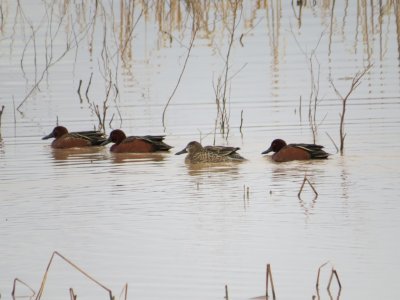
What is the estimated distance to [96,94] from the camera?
17.6 metres

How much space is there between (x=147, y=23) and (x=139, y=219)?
13.2 meters

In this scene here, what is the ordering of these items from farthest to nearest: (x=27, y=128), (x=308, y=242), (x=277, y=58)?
(x=277, y=58), (x=27, y=128), (x=308, y=242)

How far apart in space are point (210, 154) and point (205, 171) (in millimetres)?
479

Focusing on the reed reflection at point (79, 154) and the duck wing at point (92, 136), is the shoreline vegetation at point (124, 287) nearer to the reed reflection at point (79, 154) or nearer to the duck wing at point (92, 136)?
the reed reflection at point (79, 154)

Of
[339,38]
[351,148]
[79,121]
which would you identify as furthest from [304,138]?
[339,38]

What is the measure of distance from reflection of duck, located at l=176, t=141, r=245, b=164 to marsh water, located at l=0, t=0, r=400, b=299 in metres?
0.11

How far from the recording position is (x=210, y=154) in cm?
1353

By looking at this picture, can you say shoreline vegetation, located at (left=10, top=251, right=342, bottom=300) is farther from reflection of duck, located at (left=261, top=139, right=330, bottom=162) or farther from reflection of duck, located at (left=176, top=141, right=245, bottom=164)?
reflection of duck, located at (left=176, top=141, right=245, bottom=164)

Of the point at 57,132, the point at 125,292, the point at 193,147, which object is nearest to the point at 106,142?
the point at 57,132

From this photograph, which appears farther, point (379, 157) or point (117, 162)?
point (117, 162)

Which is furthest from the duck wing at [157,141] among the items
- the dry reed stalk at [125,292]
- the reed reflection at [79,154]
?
the dry reed stalk at [125,292]

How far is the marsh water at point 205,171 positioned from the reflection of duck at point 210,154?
108 mm

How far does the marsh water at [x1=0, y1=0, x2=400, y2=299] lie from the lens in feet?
27.8

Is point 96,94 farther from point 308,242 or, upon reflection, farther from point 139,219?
point 308,242
